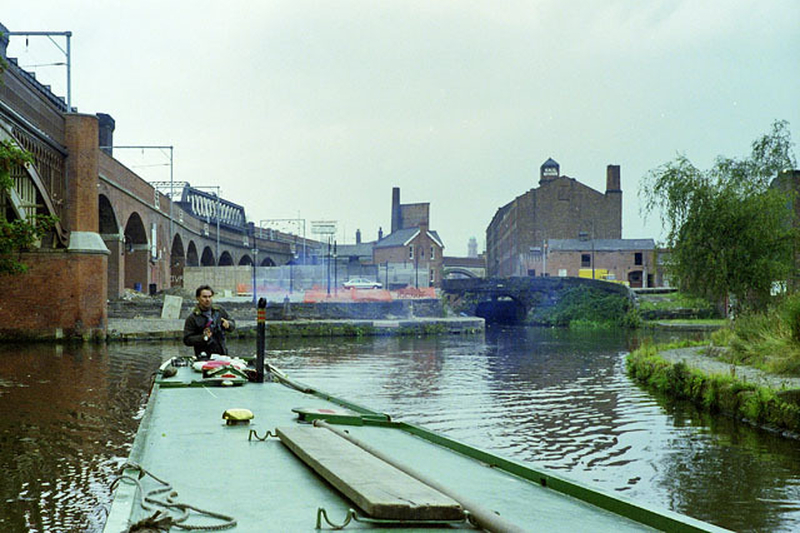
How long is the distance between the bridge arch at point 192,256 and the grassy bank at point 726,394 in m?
39.2

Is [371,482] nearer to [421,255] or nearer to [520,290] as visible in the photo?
[520,290]

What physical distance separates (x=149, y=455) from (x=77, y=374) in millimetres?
11613

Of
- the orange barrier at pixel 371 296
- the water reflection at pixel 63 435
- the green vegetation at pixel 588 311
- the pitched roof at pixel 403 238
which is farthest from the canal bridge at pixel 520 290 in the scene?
the water reflection at pixel 63 435

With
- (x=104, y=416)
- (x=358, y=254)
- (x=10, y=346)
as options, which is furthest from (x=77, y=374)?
(x=358, y=254)

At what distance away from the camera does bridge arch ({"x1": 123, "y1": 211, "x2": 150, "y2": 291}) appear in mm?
36156

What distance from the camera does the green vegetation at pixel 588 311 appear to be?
143 ft

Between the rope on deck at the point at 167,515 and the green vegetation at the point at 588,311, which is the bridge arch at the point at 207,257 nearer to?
the green vegetation at the point at 588,311

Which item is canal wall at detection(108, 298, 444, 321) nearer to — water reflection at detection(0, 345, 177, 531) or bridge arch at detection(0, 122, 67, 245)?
bridge arch at detection(0, 122, 67, 245)

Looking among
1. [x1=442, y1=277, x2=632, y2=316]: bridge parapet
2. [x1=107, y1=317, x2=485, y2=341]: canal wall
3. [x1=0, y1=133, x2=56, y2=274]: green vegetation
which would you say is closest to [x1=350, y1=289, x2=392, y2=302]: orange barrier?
[x1=107, y1=317, x2=485, y2=341]: canal wall

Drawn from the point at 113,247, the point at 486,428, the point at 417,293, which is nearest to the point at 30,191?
the point at 113,247

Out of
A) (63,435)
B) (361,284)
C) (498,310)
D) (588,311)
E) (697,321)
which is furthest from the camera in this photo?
(361,284)

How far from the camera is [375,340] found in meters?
29.9

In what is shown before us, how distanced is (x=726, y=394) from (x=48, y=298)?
63.2 feet

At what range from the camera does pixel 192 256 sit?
171 feet
